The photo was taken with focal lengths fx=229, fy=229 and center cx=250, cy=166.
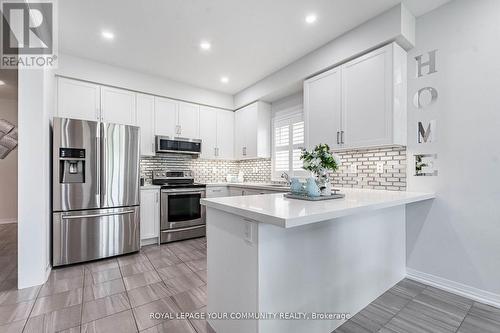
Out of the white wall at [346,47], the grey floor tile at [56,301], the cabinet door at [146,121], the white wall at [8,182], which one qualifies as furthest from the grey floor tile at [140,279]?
the white wall at [8,182]

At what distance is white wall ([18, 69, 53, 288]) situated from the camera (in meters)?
2.26

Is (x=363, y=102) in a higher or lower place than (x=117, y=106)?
lower

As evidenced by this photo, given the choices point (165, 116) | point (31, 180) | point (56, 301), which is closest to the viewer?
point (56, 301)

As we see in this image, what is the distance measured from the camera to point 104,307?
6.26 ft

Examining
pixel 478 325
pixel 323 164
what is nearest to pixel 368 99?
pixel 323 164

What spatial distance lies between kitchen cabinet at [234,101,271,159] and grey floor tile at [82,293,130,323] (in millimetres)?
3024

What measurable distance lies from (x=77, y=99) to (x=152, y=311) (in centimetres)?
317

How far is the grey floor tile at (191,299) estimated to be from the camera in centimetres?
192

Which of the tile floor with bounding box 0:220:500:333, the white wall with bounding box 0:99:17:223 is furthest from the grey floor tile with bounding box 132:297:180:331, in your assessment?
the white wall with bounding box 0:99:17:223

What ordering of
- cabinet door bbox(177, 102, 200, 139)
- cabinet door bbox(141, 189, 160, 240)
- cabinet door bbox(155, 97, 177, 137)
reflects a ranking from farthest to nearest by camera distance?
cabinet door bbox(177, 102, 200, 139) → cabinet door bbox(155, 97, 177, 137) → cabinet door bbox(141, 189, 160, 240)

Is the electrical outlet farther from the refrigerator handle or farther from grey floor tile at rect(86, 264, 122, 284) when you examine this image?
the refrigerator handle

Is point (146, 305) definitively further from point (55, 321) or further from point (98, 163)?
point (98, 163)

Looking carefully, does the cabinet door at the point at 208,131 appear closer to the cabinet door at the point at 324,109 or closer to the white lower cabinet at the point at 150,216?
the white lower cabinet at the point at 150,216

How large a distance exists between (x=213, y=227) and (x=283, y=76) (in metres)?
2.83
